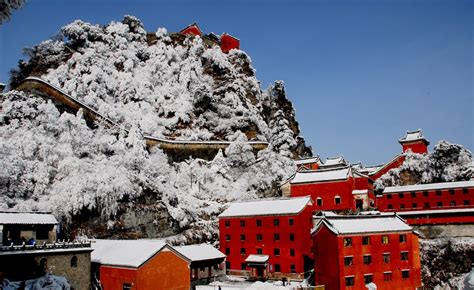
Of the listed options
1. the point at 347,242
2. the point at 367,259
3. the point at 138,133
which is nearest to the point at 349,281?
the point at 367,259

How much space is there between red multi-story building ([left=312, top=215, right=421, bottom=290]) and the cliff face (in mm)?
17807

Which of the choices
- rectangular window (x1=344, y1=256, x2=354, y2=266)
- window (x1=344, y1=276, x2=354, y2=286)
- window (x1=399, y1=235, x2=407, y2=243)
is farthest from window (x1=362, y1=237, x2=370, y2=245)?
window (x1=399, y1=235, x2=407, y2=243)

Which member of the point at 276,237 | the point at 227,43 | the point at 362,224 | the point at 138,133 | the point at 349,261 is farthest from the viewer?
the point at 227,43

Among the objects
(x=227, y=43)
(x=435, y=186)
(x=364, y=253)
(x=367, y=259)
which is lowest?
(x=367, y=259)

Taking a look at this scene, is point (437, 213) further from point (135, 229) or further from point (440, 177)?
point (135, 229)

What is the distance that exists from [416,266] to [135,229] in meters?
Result: 29.9

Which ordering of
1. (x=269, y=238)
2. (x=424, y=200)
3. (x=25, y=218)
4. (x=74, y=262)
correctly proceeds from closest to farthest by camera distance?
(x=74, y=262)
(x=25, y=218)
(x=269, y=238)
(x=424, y=200)

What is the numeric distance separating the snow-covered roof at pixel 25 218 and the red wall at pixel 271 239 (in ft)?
66.3

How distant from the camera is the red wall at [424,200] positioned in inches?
2050

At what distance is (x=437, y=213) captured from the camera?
5075 cm

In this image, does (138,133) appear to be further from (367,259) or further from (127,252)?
(367,259)

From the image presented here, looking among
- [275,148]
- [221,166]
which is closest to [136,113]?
[221,166]

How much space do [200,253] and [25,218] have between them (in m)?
17.1

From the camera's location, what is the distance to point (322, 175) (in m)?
52.8
